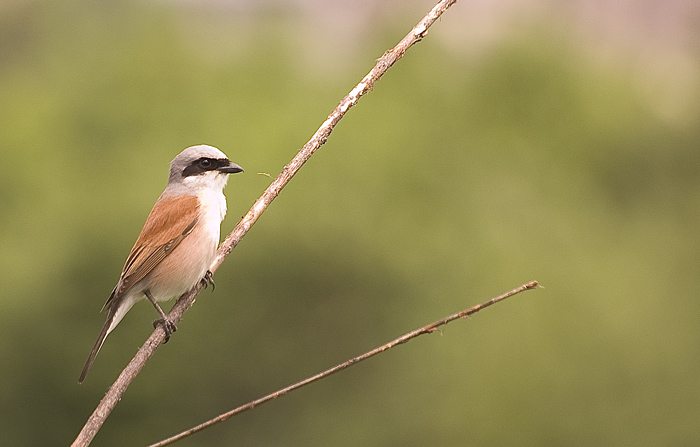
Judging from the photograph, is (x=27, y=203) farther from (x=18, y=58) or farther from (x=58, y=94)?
(x=18, y=58)

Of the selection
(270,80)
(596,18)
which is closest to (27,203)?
(270,80)

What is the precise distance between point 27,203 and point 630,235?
9120 mm

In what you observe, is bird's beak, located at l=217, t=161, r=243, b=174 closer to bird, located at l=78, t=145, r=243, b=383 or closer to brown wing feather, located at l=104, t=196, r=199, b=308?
bird, located at l=78, t=145, r=243, b=383

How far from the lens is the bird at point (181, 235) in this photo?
12.2 ft

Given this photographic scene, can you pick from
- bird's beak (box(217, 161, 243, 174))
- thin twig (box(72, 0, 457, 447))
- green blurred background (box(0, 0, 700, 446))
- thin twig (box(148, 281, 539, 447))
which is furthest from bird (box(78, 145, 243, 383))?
green blurred background (box(0, 0, 700, 446))

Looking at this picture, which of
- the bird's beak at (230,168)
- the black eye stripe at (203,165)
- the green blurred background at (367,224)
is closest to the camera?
the bird's beak at (230,168)

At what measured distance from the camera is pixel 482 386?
388 inches

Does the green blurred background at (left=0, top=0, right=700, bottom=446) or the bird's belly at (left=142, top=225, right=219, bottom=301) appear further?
the green blurred background at (left=0, top=0, right=700, bottom=446)

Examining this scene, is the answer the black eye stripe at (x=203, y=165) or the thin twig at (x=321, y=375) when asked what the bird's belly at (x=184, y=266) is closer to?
the black eye stripe at (x=203, y=165)

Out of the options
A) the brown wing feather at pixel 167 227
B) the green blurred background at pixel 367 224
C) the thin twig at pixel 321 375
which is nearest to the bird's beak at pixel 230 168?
the brown wing feather at pixel 167 227

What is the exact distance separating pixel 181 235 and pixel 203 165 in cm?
32

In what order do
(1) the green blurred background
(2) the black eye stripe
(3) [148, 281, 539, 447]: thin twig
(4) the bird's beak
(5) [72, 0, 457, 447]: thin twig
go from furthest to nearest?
(1) the green blurred background → (2) the black eye stripe → (4) the bird's beak → (5) [72, 0, 457, 447]: thin twig → (3) [148, 281, 539, 447]: thin twig

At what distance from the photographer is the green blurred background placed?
9555mm

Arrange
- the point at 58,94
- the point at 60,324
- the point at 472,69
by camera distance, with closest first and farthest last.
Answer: the point at 60,324 → the point at 58,94 → the point at 472,69
